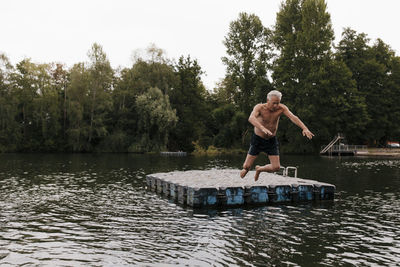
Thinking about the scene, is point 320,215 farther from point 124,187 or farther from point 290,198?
point 124,187

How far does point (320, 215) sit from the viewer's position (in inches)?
648

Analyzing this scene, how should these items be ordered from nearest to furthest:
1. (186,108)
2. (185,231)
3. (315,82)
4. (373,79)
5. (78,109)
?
(185,231), (315,82), (78,109), (373,79), (186,108)

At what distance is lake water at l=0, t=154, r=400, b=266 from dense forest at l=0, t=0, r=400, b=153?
47009mm

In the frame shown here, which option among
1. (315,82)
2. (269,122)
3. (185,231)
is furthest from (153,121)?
(269,122)

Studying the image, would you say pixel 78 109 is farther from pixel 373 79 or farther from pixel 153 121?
pixel 373 79

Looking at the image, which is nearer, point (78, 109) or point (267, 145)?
point (267, 145)

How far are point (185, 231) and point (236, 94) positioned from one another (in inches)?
2687

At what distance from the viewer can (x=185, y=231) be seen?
13398 mm

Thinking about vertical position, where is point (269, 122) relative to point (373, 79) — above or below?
below

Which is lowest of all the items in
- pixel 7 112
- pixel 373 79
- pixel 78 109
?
pixel 7 112

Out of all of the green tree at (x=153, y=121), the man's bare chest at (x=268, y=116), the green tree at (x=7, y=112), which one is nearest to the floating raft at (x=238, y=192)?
the man's bare chest at (x=268, y=116)

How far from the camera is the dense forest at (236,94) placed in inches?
2638

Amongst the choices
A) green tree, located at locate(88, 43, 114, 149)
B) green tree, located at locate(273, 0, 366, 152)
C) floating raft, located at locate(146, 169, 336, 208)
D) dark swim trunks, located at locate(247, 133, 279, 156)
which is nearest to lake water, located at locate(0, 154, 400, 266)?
floating raft, located at locate(146, 169, 336, 208)

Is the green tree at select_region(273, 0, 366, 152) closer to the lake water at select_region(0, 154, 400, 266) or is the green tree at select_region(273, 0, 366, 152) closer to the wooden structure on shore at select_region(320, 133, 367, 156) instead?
the wooden structure on shore at select_region(320, 133, 367, 156)
